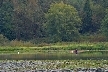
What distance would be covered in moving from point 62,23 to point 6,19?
11734 mm

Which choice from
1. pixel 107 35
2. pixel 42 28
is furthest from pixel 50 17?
pixel 107 35

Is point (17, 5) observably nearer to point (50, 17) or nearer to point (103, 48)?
point (50, 17)

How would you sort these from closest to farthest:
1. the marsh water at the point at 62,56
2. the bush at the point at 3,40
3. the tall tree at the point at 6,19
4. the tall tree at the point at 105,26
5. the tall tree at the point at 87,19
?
the marsh water at the point at 62,56 → the bush at the point at 3,40 → the tall tree at the point at 105,26 → the tall tree at the point at 6,19 → the tall tree at the point at 87,19

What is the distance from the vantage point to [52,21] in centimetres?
9094

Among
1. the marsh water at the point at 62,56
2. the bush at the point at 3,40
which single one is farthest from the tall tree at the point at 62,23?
the marsh water at the point at 62,56

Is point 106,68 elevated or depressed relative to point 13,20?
depressed

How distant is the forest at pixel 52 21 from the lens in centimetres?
8938

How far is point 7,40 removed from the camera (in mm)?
89688

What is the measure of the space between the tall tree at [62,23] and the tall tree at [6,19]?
767 centimetres

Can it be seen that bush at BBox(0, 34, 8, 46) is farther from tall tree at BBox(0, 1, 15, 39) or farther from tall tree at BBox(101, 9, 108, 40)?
tall tree at BBox(101, 9, 108, 40)

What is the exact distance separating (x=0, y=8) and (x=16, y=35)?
7455 millimetres

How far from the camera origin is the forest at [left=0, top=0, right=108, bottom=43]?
8938 cm

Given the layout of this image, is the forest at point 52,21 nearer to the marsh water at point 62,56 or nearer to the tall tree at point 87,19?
the tall tree at point 87,19

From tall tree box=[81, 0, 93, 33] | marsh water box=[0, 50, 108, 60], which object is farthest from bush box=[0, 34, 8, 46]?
marsh water box=[0, 50, 108, 60]
